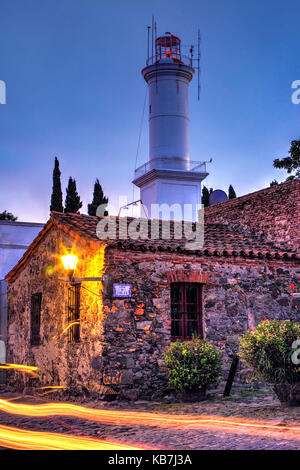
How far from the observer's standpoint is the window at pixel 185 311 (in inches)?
510

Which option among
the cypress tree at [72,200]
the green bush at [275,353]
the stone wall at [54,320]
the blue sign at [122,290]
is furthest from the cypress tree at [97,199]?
the green bush at [275,353]

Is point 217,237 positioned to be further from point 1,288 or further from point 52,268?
point 1,288

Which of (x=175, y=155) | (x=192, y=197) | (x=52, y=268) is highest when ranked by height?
(x=175, y=155)

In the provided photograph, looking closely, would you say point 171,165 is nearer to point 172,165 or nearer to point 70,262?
point 172,165

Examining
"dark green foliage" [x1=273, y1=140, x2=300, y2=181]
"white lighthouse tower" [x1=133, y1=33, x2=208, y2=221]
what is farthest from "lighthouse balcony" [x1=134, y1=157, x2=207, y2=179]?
"dark green foliage" [x1=273, y1=140, x2=300, y2=181]

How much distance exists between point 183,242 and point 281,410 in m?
5.29

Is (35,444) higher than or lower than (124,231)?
lower

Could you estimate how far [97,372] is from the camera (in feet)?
39.1

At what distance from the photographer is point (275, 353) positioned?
31.1 ft

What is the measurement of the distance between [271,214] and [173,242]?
4566 mm

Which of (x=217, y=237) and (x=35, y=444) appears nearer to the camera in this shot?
(x=35, y=444)
